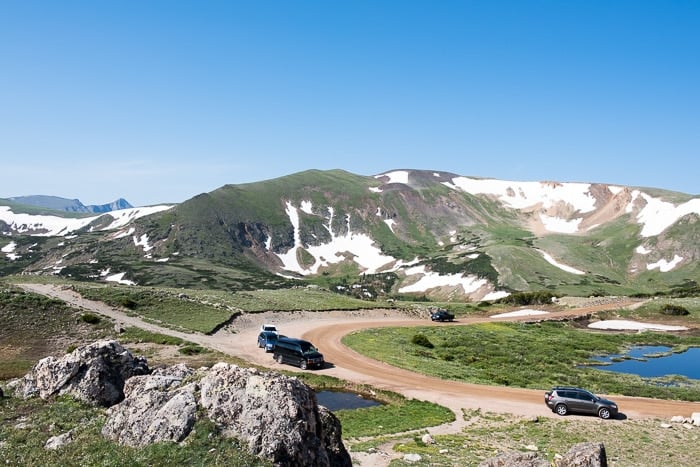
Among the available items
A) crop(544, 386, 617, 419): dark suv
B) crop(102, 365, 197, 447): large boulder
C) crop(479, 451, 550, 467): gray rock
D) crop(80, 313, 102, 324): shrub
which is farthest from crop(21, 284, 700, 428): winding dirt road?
crop(102, 365, 197, 447): large boulder

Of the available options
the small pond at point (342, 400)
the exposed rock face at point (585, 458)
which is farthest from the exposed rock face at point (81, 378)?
the exposed rock face at point (585, 458)

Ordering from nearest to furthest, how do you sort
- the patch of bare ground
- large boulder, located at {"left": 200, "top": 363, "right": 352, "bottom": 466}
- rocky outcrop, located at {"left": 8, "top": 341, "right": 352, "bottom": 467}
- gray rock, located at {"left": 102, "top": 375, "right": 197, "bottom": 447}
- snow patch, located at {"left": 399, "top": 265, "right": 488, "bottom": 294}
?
large boulder, located at {"left": 200, "top": 363, "right": 352, "bottom": 466}, rocky outcrop, located at {"left": 8, "top": 341, "right": 352, "bottom": 467}, gray rock, located at {"left": 102, "top": 375, "right": 197, "bottom": 447}, the patch of bare ground, snow patch, located at {"left": 399, "top": 265, "right": 488, "bottom": 294}

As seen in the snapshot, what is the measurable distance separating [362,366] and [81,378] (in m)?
28.9

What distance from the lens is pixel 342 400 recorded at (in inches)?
1443

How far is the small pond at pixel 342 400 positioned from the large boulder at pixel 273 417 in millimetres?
18773

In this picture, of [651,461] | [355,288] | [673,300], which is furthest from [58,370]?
[355,288]

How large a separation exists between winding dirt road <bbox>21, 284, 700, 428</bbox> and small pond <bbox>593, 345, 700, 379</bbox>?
657 inches

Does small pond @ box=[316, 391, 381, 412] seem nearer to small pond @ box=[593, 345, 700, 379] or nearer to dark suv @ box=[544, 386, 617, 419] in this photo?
dark suv @ box=[544, 386, 617, 419]

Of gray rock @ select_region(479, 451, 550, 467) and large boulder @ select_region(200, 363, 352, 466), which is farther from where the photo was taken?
large boulder @ select_region(200, 363, 352, 466)

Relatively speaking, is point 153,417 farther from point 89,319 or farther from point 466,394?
point 89,319

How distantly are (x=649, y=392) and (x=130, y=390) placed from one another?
136ft

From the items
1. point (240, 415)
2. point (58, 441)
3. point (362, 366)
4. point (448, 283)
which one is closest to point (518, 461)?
point (240, 415)

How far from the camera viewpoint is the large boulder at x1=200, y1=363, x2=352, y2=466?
14.5 metres

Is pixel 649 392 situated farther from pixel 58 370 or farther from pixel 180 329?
pixel 180 329
